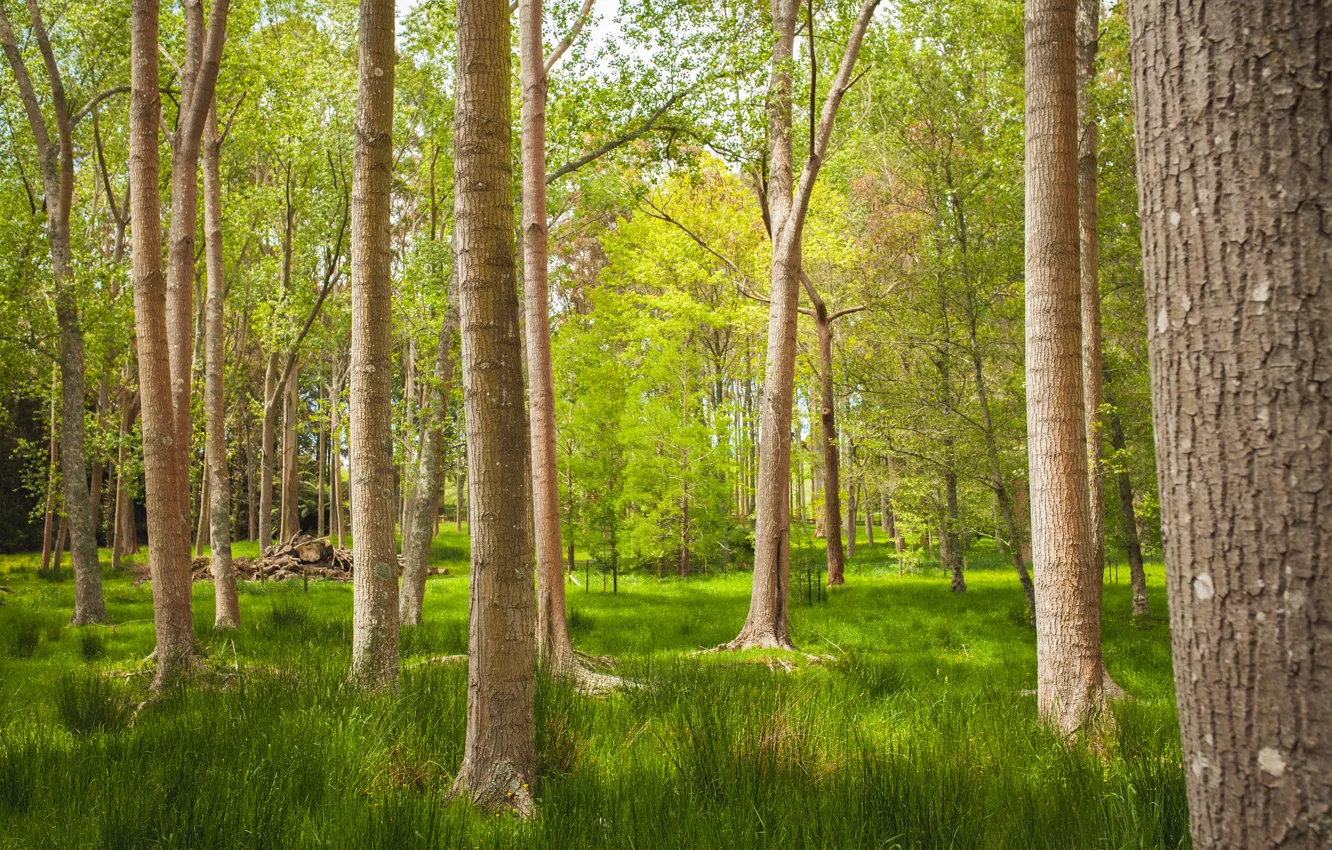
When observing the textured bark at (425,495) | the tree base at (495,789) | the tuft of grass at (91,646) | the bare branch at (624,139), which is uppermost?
the bare branch at (624,139)

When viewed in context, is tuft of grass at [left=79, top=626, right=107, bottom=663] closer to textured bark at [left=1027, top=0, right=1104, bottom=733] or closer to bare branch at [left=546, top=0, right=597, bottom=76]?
bare branch at [left=546, top=0, right=597, bottom=76]

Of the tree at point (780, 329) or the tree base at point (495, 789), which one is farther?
the tree at point (780, 329)

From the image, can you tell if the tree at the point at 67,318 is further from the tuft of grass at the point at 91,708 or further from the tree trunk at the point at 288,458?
the tree trunk at the point at 288,458

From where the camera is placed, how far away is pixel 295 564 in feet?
62.8

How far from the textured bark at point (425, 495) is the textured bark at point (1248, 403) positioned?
31.5 feet

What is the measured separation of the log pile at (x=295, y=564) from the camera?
18.5 meters

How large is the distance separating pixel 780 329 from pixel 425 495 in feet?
16.2

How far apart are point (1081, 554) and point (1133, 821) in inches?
106

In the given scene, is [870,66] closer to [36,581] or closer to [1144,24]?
[1144,24]

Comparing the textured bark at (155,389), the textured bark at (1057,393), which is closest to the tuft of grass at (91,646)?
the textured bark at (155,389)

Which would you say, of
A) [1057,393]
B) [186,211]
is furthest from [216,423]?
[1057,393]

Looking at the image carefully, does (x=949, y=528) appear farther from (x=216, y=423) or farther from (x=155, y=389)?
(x=216, y=423)

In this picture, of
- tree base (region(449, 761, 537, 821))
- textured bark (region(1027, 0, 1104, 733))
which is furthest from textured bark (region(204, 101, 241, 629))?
textured bark (region(1027, 0, 1104, 733))

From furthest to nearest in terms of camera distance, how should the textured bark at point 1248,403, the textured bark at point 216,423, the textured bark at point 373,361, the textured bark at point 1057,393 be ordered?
1. the textured bark at point 216,423
2. the textured bark at point 373,361
3. the textured bark at point 1057,393
4. the textured bark at point 1248,403
